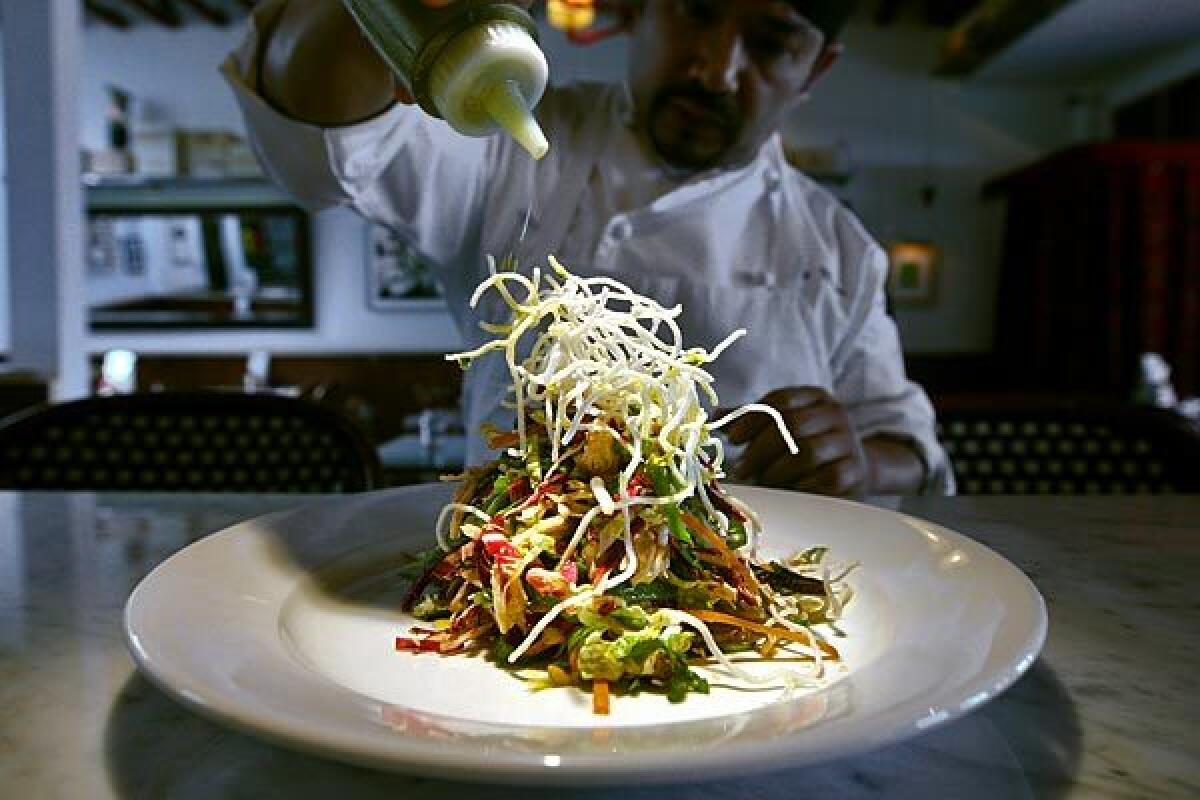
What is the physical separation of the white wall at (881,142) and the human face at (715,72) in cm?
456

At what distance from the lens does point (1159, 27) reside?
489cm

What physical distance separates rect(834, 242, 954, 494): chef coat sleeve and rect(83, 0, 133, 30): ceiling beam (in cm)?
563

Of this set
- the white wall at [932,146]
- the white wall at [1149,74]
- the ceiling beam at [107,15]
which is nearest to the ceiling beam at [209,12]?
the ceiling beam at [107,15]

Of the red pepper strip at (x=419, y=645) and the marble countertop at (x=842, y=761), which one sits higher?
the red pepper strip at (x=419, y=645)

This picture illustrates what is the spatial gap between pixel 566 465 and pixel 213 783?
0.32m

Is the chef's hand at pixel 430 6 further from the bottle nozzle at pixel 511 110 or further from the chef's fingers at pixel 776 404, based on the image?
the chef's fingers at pixel 776 404

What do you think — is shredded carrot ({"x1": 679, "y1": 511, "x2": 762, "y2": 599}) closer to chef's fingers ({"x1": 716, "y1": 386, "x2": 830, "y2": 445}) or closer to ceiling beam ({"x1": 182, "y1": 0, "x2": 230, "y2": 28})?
chef's fingers ({"x1": 716, "y1": 386, "x2": 830, "y2": 445})

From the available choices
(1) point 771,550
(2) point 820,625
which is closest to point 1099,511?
(1) point 771,550

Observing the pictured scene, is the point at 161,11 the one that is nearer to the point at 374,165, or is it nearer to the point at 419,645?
the point at 374,165

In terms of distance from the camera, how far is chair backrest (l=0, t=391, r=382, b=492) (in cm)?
148

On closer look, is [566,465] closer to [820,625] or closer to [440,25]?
[820,625]

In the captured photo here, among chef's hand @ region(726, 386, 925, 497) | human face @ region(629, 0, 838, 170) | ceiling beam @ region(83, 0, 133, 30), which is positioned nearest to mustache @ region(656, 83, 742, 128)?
human face @ region(629, 0, 838, 170)

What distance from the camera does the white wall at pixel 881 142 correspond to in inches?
239

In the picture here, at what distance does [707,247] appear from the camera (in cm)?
177
